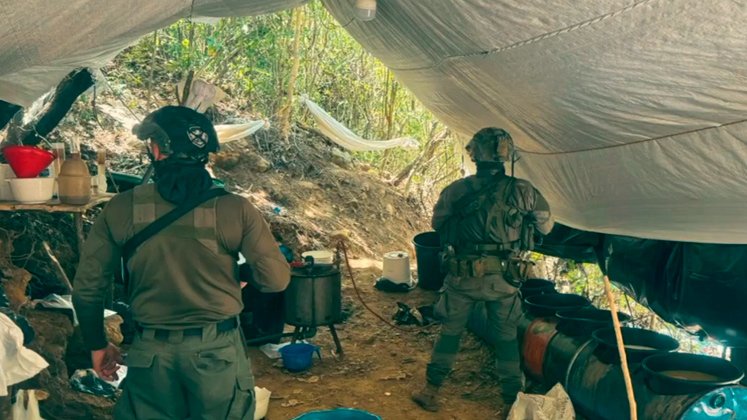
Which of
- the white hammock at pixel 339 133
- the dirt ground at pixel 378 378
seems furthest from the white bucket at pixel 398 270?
the white hammock at pixel 339 133

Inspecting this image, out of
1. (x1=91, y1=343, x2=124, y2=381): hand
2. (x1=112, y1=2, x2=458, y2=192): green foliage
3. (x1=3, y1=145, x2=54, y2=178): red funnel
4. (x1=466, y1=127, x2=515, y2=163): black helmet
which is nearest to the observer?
(x1=91, y1=343, x2=124, y2=381): hand

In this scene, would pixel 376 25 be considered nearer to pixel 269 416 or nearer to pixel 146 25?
pixel 146 25

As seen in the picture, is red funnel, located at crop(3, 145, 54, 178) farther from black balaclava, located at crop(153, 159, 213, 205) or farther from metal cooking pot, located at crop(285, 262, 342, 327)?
metal cooking pot, located at crop(285, 262, 342, 327)

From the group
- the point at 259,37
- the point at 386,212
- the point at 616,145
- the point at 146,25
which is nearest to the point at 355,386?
the point at 616,145

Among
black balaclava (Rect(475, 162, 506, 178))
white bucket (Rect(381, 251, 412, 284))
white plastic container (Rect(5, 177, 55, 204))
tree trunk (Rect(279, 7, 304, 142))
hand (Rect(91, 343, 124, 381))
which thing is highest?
tree trunk (Rect(279, 7, 304, 142))

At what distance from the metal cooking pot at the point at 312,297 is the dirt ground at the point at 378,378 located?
49 cm

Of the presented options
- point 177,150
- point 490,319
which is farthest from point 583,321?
point 177,150

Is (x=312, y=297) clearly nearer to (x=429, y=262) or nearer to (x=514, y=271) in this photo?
(x=514, y=271)

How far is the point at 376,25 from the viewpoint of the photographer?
4.39 meters

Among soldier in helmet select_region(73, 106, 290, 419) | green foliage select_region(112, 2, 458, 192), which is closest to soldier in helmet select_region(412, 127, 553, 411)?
soldier in helmet select_region(73, 106, 290, 419)

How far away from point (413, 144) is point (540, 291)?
6193 millimetres

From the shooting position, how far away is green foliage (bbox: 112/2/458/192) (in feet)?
38.3

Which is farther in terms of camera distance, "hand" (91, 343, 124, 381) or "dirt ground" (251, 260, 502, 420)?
"dirt ground" (251, 260, 502, 420)

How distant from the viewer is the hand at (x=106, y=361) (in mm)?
2943
